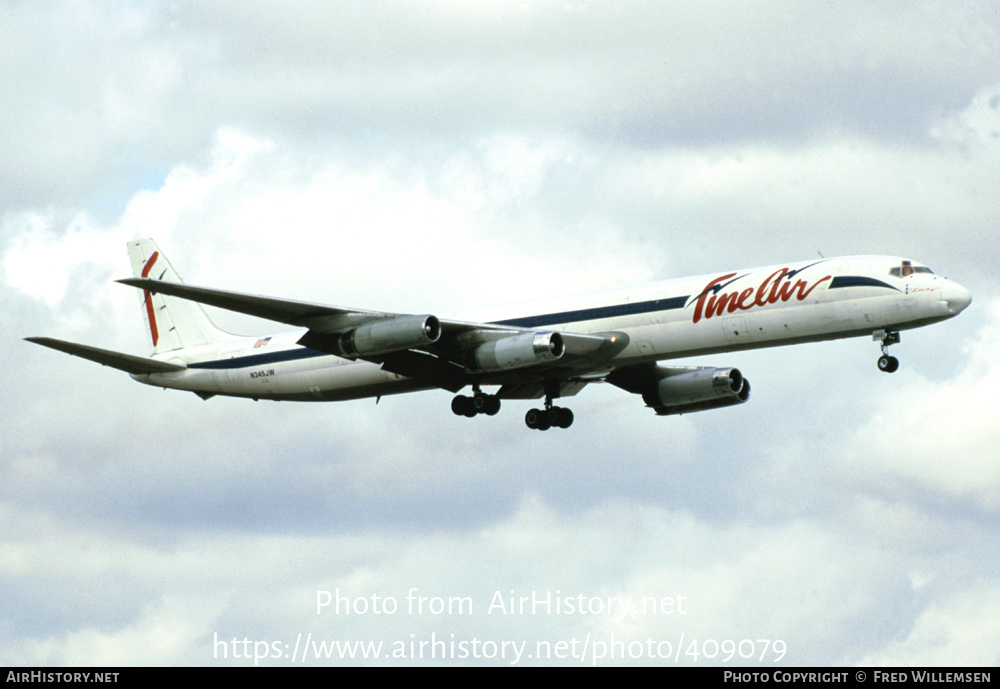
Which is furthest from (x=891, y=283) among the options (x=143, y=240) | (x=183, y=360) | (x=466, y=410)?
(x=143, y=240)

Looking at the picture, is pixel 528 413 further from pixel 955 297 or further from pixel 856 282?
pixel 955 297

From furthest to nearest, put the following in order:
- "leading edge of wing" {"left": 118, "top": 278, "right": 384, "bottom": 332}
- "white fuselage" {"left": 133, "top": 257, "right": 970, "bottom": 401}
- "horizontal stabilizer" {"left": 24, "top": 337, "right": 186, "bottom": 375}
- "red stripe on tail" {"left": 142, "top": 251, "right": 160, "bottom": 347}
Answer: "red stripe on tail" {"left": 142, "top": 251, "right": 160, "bottom": 347} < "horizontal stabilizer" {"left": 24, "top": 337, "right": 186, "bottom": 375} < "leading edge of wing" {"left": 118, "top": 278, "right": 384, "bottom": 332} < "white fuselage" {"left": 133, "top": 257, "right": 970, "bottom": 401}

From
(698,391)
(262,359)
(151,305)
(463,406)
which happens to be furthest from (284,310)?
(698,391)

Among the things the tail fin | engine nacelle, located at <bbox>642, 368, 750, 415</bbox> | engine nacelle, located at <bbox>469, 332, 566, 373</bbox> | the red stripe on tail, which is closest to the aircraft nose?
engine nacelle, located at <bbox>469, 332, 566, 373</bbox>

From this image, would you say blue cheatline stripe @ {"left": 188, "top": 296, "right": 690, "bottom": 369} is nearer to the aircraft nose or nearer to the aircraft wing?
the aircraft wing

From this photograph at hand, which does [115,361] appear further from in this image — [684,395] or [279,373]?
[684,395]

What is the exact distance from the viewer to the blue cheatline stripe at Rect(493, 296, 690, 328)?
168 ft

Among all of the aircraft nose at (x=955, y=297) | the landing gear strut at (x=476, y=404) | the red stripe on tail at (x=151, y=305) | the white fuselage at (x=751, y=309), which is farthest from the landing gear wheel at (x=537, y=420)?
the red stripe on tail at (x=151, y=305)

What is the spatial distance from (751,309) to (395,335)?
13.3m

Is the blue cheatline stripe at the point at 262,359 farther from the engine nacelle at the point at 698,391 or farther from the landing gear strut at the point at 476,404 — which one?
the engine nacelle at the point at 698,391

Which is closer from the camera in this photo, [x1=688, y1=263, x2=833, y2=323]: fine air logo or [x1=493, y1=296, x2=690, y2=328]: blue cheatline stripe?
[x1=688, y1=263, x2=833, y2=323]: fine air logo

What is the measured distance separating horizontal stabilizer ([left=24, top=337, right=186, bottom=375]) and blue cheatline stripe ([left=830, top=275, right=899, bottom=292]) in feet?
98.4

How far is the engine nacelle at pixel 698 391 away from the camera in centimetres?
6053

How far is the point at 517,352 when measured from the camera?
5172 cm
